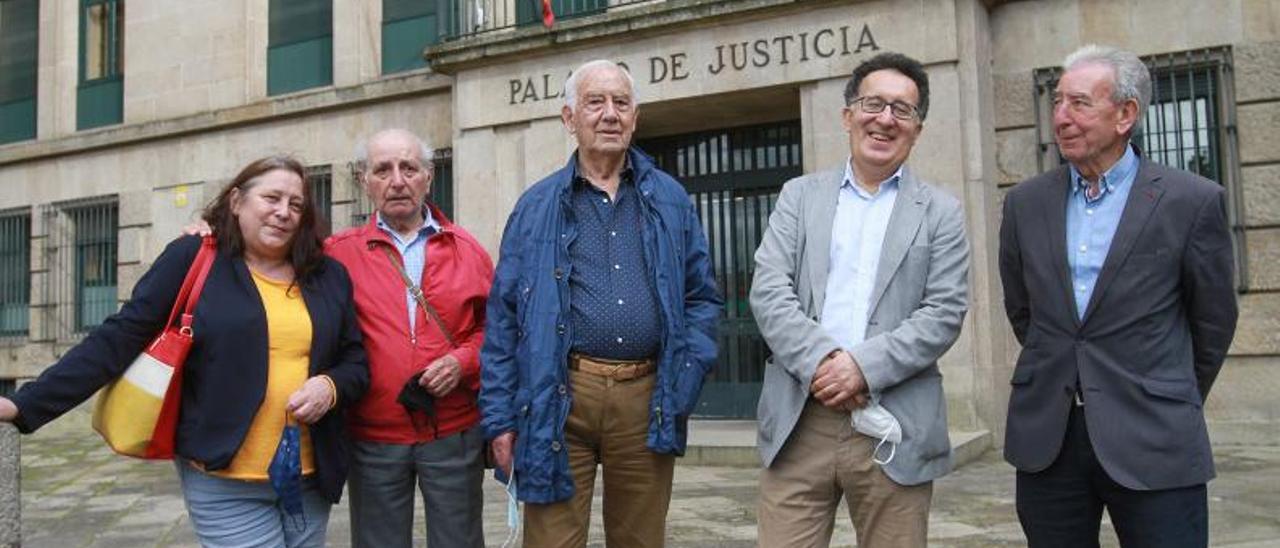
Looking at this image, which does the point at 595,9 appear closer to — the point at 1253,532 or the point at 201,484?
the point at 1253,532

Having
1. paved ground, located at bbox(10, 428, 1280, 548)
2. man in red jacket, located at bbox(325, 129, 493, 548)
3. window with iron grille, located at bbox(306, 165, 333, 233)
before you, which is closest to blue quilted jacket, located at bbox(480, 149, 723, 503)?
man in red jacket, located at bbox(325, 129, 493, 548)

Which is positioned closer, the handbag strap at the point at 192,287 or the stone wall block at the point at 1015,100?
the handbag strap at the point at 192,287

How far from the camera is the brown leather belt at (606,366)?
335 centimetres

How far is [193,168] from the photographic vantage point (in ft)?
47.9

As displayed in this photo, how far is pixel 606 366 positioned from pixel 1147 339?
1.54 meters

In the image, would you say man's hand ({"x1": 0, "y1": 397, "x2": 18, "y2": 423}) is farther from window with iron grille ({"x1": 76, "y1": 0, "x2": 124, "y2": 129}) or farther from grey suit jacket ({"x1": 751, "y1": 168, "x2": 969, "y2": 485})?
window with iron grille ({"x1": 76, "y1": 0, "x2": 124, "y2": 129})

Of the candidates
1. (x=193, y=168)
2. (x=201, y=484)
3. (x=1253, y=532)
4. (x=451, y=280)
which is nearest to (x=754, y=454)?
(x=1253, y=532)

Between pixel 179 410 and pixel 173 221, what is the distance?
12534mm

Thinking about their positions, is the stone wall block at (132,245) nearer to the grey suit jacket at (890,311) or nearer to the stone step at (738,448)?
the stone step at (738,448)

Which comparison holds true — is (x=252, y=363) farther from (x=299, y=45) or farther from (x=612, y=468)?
(x=299, y=45)

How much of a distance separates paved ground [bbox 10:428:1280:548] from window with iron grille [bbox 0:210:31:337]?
7371 mm

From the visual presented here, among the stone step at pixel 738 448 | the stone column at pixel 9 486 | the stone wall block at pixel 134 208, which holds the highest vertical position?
the stone wall block at pixel 134 208

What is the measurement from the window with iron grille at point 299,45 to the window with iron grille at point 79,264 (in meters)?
3.43

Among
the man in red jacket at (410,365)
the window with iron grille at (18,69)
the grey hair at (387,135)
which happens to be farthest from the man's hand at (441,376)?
the window with iron grille at (18,69)
